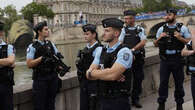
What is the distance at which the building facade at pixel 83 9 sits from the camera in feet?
378

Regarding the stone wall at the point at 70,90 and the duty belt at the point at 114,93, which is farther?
the stone wall at the point at 70,90

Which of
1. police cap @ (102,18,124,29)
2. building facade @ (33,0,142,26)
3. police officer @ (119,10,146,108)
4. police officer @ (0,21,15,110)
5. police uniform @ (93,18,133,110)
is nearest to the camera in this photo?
police uniform @ (93,18,133,110)

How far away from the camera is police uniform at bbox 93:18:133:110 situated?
4164 mm

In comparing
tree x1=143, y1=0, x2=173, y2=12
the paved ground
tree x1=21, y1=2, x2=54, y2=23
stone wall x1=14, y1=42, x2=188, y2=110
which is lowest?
the paved ground

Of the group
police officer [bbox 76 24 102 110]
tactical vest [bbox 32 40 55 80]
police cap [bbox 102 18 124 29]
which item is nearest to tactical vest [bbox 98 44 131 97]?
police cap [bbox 102 18 124 29]

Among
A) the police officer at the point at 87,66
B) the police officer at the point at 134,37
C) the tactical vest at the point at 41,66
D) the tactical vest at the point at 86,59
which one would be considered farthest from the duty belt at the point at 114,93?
the police officer at the point at 134,37

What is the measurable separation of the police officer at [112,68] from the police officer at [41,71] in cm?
162

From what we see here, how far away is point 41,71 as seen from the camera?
567 centimetres

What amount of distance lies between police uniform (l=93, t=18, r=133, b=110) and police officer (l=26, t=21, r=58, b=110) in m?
1.65

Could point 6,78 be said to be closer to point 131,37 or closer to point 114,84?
point 114,84

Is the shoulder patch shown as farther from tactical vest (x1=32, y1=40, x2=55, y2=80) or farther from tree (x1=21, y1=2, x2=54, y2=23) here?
tree (x1=21, y1=2, x2=54, y2=23)

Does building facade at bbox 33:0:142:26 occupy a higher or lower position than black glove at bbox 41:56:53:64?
higher

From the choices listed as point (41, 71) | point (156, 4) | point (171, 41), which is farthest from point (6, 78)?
point (156, 4)

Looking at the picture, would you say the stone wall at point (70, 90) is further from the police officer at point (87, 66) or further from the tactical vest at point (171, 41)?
the tactical vest at point (171, 41)
